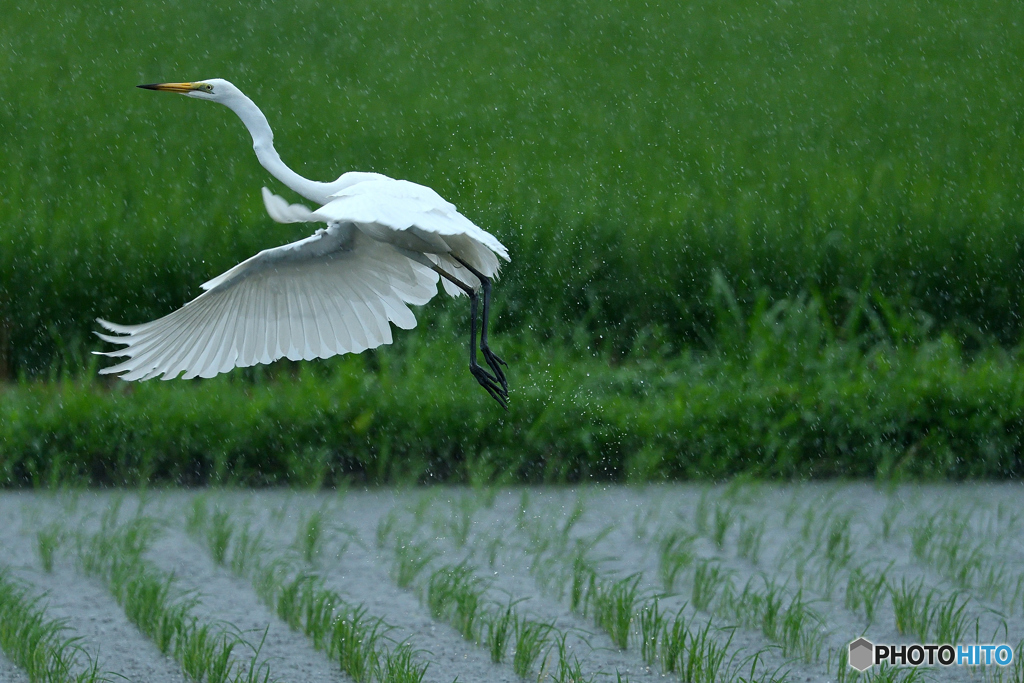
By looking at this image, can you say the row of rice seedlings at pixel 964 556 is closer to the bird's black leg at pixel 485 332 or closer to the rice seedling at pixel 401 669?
the bird's black leg at pixel 485 332

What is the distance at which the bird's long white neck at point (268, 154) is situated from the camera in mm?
3278

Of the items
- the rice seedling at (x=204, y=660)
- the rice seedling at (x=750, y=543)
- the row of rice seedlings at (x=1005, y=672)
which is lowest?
the rice seedling at (x=204, y=660)


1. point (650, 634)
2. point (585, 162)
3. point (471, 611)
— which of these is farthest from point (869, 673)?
point (585, 162)

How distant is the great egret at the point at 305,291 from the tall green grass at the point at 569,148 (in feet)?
8.70

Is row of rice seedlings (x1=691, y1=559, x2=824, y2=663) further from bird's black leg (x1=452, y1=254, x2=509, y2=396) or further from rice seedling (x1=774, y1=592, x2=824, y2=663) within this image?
bird's black leg (x1=452, y1=254, x2=509, y2=396)

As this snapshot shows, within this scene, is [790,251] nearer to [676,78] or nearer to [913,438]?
[913,438]

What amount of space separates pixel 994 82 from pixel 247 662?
326 inches

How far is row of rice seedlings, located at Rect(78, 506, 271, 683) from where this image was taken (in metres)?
3.42

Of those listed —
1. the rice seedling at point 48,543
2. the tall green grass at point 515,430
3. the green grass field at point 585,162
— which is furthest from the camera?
the green grass field at point 585,162

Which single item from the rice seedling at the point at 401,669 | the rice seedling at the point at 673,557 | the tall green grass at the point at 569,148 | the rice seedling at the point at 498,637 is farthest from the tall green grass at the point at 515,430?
the rice seedling at the point at 401,669

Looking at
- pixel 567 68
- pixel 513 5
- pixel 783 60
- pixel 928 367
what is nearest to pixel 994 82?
pixel 783 60

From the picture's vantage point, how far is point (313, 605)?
3773 millimetres

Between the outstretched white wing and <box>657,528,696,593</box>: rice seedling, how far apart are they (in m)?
Result: 1.22

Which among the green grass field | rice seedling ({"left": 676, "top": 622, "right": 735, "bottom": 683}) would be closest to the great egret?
rice seedling ({"left": 676, "top": 622, "right": 735, "bottom": 683})
